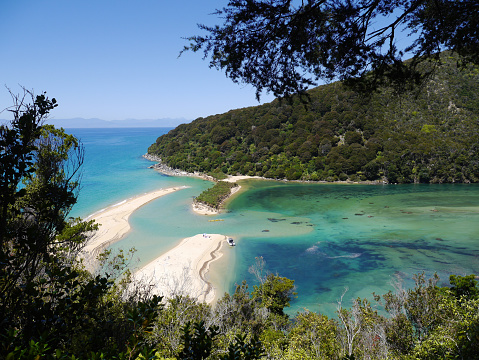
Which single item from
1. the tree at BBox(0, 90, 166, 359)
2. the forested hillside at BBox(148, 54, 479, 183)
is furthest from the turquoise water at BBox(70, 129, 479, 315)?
the tree at BBox(0, 90, 166, 359)

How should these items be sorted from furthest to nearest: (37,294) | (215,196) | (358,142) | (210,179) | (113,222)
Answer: (358,142)
(210,179)
(215,196)
(113,222)
(37,294)

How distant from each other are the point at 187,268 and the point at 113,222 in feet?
64.4

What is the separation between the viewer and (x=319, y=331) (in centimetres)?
1091

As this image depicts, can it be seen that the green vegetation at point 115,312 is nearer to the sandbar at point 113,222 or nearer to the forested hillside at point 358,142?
the sandbar at point 113,222

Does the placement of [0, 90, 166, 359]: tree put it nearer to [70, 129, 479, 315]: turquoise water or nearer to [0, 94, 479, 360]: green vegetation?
[0, 94, 479, 360]: green vegetation

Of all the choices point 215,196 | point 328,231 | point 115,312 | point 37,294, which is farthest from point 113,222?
point 37,294

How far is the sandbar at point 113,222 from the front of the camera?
25891mm

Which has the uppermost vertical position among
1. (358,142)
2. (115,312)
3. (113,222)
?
(358,142)

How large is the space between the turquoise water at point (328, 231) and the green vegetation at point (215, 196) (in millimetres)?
1909

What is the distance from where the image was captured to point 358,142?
66.4 meters

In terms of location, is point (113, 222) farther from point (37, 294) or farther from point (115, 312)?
point (37, 294)

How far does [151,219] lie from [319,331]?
27589 mm

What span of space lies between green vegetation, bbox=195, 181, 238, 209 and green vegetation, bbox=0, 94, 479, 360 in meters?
24.4

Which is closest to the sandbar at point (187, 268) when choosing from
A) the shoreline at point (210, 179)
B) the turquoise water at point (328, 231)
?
the turquoise water at point (328, 231)
